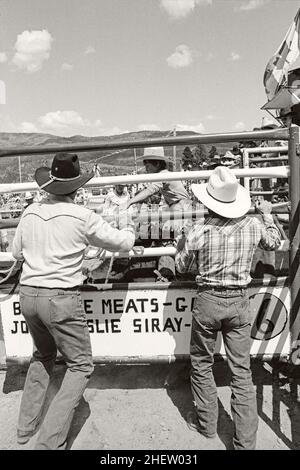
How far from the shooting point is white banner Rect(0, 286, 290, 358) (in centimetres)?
332

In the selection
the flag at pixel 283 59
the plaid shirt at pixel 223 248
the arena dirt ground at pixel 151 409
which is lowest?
the arena dirt ground at pixel 151 409

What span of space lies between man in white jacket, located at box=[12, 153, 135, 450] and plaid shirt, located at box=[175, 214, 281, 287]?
1.64ft

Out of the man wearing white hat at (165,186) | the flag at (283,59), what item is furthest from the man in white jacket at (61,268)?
the flag at (283,59)

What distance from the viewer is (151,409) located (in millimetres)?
3406

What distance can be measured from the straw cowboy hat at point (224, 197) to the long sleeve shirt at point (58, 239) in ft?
2.10

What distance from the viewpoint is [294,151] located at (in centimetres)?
309

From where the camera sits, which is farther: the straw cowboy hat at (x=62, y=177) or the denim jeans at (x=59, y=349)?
→ the straw cowboy hat at (x=62, y=177)

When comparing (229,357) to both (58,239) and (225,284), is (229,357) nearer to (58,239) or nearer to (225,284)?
(225,284)

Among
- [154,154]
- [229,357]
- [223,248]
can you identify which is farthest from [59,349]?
[154,154]

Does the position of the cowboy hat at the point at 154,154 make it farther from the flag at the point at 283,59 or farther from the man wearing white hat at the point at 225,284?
the flag at the point at 283,59

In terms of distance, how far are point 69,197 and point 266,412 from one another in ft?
7.45

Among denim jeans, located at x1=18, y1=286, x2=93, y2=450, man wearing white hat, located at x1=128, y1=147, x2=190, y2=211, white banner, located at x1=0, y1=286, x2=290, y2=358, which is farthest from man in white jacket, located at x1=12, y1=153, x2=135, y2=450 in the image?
man wearing white hat, located at x1=128, y1=147, x2=190, y2=211

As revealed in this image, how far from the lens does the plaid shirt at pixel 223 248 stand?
9.49 ft
